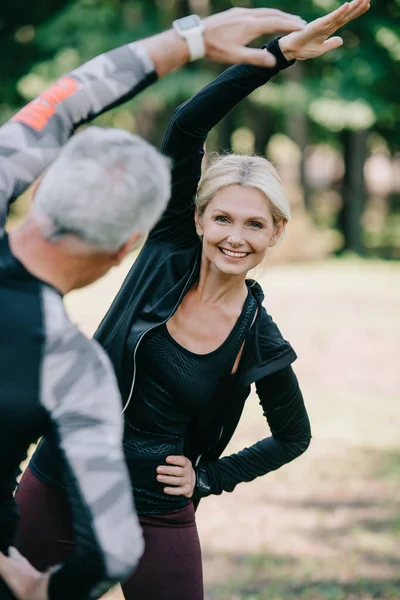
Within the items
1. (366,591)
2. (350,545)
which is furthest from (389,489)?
(366,591)

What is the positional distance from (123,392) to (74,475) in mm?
1100

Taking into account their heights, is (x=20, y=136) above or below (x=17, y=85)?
above

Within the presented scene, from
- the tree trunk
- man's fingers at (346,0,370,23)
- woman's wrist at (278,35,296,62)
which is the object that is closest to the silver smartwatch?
woman's wrist at (278,35,296,62)

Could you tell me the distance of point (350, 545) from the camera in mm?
5914

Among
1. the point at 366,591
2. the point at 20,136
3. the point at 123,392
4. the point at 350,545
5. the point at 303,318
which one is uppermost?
the point at 20,136

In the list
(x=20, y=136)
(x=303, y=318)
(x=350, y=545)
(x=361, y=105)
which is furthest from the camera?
(x=361, y=105)

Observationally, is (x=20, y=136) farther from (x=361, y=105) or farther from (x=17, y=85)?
(x=17, y=85)

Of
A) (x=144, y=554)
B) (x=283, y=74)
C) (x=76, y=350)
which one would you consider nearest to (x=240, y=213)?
(x=144, y=554)

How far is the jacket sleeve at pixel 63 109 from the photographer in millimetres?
2143

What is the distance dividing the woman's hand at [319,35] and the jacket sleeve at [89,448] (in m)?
1.09

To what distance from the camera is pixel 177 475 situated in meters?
2.91

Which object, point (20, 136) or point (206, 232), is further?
point (206, 232)

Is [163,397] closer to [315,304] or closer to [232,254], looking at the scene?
[232,254]

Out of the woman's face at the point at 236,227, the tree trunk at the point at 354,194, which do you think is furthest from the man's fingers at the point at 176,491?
the tree trunk at the point at 354,194
